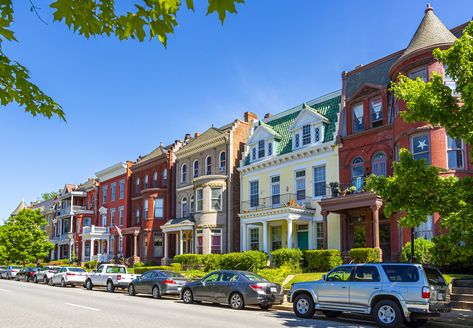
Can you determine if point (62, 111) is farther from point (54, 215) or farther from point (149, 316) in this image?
point (54, 215)

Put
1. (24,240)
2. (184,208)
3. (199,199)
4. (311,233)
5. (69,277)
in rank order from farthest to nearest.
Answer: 1. (24,240)
2. (184,208)
3. (199,199)
4. (69,277)
5. (311,233)

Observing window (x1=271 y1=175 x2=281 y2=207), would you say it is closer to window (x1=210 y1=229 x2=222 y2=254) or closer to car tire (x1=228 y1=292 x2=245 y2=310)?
window (x1=210 y1=229 x2=222 y2=254)

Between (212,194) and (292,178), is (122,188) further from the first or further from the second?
(292,178)

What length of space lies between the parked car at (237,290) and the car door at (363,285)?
4027mm

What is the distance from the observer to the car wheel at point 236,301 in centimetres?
1771

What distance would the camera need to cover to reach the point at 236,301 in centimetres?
1789

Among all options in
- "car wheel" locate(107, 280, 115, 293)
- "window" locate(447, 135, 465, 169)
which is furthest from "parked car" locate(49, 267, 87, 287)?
"window" locate(447, 135, 465, 169)

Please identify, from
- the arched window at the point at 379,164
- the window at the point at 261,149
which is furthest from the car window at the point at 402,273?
the window at the point at 261,149

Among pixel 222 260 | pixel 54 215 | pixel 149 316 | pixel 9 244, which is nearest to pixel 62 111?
pixel 149 316

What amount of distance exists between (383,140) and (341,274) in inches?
542

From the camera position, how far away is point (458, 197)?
13141mm

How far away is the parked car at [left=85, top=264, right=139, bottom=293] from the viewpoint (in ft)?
89.4

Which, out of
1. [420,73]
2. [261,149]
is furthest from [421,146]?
[261,149]

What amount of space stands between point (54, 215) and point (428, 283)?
225 feet
